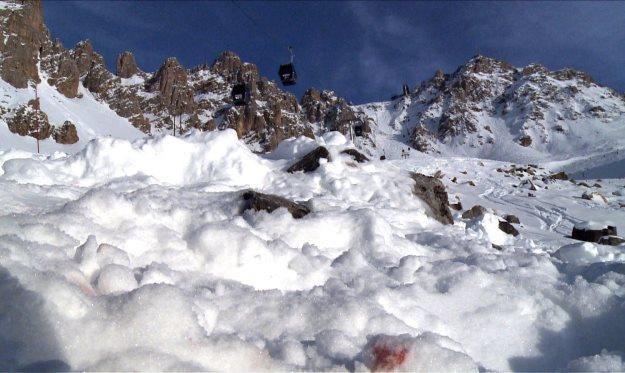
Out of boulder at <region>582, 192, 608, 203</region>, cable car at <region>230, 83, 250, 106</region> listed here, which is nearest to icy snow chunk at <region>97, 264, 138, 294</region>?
cable car at <region>230, 83, 250, 106</region>

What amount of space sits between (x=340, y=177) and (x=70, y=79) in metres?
97.9

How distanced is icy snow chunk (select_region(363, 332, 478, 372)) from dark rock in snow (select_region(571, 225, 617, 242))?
10571 millimetres

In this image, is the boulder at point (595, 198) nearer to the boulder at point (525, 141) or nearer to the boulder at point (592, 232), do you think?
the boulder at point (592, 232)

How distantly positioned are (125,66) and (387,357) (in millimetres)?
153551

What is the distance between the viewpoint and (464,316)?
13.3ft

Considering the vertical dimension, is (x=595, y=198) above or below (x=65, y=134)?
below

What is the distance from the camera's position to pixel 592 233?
451 inches

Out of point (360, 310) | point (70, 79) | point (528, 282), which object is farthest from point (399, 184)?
point (70, 79)

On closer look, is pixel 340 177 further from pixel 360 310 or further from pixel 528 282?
pixel 360 310

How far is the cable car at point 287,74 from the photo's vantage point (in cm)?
1678

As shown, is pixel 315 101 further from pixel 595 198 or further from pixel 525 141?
pixel 595 198

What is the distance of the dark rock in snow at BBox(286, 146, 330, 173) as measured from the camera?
1083cm

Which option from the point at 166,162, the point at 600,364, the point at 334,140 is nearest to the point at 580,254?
the point at 600,364

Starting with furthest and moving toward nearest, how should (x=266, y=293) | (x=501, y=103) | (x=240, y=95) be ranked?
(x=501, y=103) < (x=240, y=95) < (x=266, y=293)
